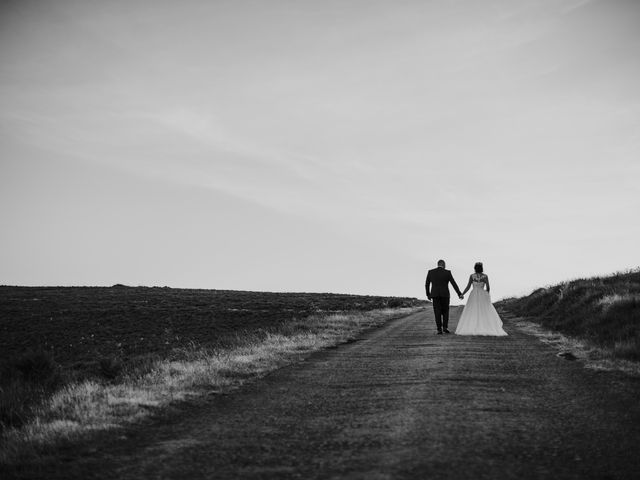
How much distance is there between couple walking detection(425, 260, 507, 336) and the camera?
64.4 ft

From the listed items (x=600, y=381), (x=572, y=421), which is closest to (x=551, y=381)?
(x=600, y=381)

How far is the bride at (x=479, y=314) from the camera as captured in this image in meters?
19.5

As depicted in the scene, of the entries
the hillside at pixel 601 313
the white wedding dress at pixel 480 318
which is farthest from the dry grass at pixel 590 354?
the white wedding dress at pixel 480 318

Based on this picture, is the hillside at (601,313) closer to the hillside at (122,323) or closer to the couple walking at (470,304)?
the couple walking at (470,304)

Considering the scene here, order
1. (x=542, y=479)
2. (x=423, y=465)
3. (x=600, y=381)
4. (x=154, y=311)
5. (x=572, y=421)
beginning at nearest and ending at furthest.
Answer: (x=542, y=479), (x=423, y=465), (x=572, y=421), (x=600, y=381), (x=154, y=311)

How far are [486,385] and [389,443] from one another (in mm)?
4005

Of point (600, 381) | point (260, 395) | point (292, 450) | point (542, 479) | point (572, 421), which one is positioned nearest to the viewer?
point (542, 479)

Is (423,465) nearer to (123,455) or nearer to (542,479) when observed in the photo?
(542,479)

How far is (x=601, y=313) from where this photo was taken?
65.6 feet

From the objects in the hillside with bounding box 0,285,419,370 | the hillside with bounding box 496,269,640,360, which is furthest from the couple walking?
the hillside with bounding box 0,285,419,370

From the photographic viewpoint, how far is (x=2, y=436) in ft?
23.7

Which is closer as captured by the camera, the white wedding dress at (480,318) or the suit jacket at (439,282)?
the white wedding dress at (480,318)

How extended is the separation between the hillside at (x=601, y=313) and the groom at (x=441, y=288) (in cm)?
416

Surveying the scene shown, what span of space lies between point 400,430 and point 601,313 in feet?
52.8
